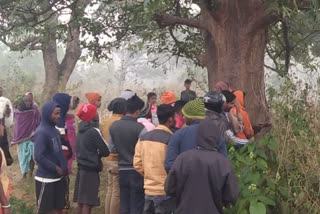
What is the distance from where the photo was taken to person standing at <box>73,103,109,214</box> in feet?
17.6

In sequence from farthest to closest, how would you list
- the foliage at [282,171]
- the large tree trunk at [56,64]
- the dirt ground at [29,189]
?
the large tree trunk at [56,64]
the dirt ground at [29,189]
the foliage at [282,171]

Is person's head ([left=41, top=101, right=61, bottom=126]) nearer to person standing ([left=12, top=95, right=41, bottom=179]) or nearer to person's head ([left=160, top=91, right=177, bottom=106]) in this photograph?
person's head ([left=160, top=91, right=177, bottom=106])

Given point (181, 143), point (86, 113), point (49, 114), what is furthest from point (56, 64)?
point (181, 143)

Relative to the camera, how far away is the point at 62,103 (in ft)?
19.9

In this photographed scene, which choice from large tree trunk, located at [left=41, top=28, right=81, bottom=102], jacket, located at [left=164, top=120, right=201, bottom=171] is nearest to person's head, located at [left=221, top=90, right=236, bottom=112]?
jacket, located at [left=164, top=120, right=201, bottom=171]

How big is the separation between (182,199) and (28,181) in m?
5.71

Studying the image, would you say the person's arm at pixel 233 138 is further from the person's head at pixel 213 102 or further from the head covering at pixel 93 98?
the head covering at pixel 93 98

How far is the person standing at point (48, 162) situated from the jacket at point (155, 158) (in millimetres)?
1112

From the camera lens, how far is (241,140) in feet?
17.5

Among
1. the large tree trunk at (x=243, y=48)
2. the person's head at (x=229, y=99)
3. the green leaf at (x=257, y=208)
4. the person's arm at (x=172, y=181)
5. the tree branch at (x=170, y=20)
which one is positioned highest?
the tree branch at (x=170, y=20)

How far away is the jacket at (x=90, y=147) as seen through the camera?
17.6 feet

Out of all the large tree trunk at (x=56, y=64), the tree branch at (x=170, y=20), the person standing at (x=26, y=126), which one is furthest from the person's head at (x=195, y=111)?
the large tree trunk at (x=56, y=64)

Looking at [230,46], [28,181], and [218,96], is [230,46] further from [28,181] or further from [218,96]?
[28,181]

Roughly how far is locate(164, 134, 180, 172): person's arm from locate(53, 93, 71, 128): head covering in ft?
7.75
